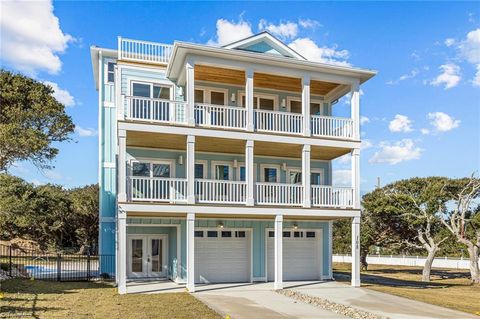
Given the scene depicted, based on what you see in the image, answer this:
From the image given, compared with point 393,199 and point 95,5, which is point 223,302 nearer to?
point 95,5

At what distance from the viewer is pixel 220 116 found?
1852 cm

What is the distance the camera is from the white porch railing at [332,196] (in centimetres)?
1897

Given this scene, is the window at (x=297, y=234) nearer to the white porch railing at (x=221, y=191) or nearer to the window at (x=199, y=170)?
the white porch railing at (x=221, y=191)

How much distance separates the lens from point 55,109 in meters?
20.1

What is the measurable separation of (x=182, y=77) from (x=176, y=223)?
6.27 meters

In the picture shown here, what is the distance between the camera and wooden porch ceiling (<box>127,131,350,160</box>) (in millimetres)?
17453

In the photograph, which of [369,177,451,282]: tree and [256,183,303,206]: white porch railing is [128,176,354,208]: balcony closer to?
[256,183,303,206]: white porch railing

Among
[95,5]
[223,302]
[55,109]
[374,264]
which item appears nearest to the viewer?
[223,302]

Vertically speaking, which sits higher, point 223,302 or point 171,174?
point 171,174

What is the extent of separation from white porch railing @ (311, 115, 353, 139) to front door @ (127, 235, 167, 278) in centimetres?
835

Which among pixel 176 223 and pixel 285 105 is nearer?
pixel 176 223

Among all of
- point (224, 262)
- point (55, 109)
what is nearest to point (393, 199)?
point (224, 262)

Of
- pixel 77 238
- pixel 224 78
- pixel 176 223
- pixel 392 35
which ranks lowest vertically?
pixel 77 238

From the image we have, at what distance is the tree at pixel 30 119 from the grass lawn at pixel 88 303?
5.41 meters
